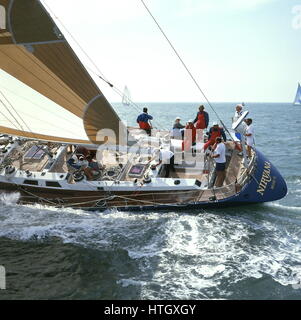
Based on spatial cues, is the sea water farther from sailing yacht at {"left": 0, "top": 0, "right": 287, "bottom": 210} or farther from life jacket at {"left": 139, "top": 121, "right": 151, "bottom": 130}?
life jacket at {"left": 139, "top": 121, "right": 151, "bottom": 130}

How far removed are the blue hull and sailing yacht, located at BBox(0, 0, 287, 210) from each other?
33 mm

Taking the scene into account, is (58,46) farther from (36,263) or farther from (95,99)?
(36,263)

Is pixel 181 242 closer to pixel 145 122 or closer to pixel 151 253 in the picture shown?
pixel 151 253

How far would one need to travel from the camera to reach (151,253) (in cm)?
975

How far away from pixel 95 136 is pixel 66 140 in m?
0.96

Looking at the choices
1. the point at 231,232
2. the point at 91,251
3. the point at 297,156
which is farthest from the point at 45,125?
the point at 297,156

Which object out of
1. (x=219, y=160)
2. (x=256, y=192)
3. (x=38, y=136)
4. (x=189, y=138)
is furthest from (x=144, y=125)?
(x=256, y=192)

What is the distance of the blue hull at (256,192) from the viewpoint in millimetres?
11234

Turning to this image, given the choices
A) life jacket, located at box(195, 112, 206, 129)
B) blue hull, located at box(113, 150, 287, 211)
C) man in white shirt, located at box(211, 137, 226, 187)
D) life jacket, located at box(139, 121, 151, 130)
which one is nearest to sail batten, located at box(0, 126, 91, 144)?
blue hull, located at box(113, 150, 287, 211)

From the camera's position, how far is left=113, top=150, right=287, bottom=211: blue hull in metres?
11.2

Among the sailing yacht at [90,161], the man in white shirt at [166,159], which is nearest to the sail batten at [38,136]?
the sailing yacht at [90,161]

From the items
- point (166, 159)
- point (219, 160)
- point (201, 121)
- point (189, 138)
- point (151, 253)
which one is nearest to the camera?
point (151, 253)

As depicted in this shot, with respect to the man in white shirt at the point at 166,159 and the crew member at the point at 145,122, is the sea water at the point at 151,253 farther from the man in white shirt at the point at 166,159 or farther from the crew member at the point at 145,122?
the crew member at the point at 145,122

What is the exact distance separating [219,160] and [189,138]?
86.6 inches
